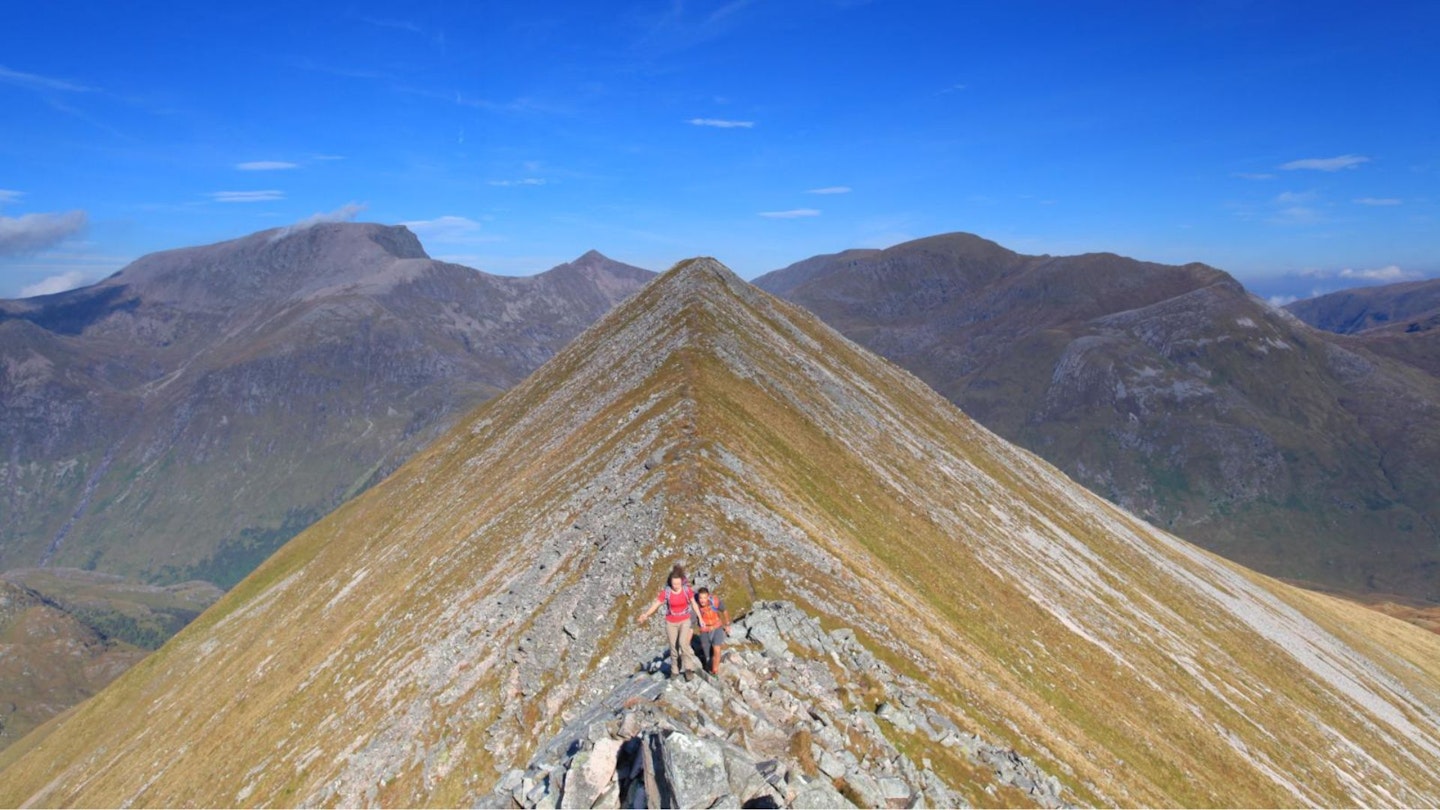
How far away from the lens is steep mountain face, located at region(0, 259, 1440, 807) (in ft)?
94.3

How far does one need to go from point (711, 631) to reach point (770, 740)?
13.1 feet

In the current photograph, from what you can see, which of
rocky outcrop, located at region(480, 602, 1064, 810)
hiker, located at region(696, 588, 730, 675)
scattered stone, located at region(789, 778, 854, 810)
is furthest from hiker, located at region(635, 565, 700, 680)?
scattered stone, located at region(789, 778, 854, 810)

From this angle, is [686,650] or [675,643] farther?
[686,650]

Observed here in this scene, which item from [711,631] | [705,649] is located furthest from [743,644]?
[711,631]

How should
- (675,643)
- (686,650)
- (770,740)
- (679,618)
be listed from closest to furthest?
(770,740) → (679,618) → (675,643) → (686,650)

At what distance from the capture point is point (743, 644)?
2928 cm

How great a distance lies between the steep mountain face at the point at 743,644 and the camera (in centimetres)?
2875

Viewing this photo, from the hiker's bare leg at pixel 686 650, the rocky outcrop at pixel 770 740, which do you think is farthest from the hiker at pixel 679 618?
the rocky outcrop at pixel 770 740

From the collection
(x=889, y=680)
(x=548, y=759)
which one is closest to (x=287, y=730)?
(x=548, y=759)

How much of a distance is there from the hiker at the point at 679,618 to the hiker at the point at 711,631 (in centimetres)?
34

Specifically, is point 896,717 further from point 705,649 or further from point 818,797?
point 818,797

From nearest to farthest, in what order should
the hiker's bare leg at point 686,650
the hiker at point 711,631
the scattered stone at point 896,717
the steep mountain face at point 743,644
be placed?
the hiker at point 711,631
the hiker's bare leg at point 686,650
the steep mountain face at point 743,644
the scattered stone at point 896,717

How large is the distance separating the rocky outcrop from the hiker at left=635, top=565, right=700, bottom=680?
754 millimetres

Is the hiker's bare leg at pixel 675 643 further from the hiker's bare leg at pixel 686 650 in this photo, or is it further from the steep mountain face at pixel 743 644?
the steep mountain face at pixel 743 644
